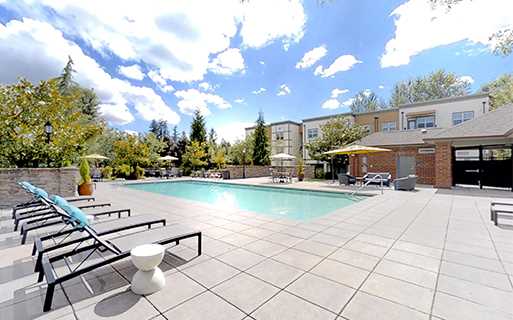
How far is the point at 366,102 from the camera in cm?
3897

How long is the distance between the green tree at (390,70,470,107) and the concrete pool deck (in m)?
33.7

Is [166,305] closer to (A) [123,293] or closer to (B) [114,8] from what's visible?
(A) [123,293]

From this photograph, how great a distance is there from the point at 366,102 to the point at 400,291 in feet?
138

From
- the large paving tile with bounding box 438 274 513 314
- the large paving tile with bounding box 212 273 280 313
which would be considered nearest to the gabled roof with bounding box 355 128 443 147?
the large paving tile with bounding box 438 274 513 314

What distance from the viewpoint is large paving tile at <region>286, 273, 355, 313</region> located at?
7.51ft

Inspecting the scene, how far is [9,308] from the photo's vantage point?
2186mm

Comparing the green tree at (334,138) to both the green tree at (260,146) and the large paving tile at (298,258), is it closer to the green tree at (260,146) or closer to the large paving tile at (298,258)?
the green tree at (260,146)

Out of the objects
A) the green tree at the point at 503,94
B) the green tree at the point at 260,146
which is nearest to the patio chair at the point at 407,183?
the green tree at the point at 260,146

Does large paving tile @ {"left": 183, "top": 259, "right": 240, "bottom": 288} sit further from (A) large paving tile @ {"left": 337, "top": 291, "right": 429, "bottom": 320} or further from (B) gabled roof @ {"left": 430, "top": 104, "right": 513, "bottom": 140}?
(B) gabled roof @ {"left": 430, "top": 104, "right": 513, "bottom": 140}

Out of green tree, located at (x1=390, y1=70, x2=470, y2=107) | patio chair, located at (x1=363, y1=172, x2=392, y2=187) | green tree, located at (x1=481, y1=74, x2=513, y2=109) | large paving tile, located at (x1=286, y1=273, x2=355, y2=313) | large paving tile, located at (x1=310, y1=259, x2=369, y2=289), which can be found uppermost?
green tree, located at (x1=390, y1=70, x2=470, y2=107)

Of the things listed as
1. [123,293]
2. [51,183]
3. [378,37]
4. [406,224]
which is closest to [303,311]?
[123,293]

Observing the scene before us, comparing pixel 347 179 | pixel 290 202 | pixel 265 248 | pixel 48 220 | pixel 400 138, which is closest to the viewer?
pixel 265 248

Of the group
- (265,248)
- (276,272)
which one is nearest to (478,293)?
(276,272)

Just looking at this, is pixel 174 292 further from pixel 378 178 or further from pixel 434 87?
pixel 434 87
